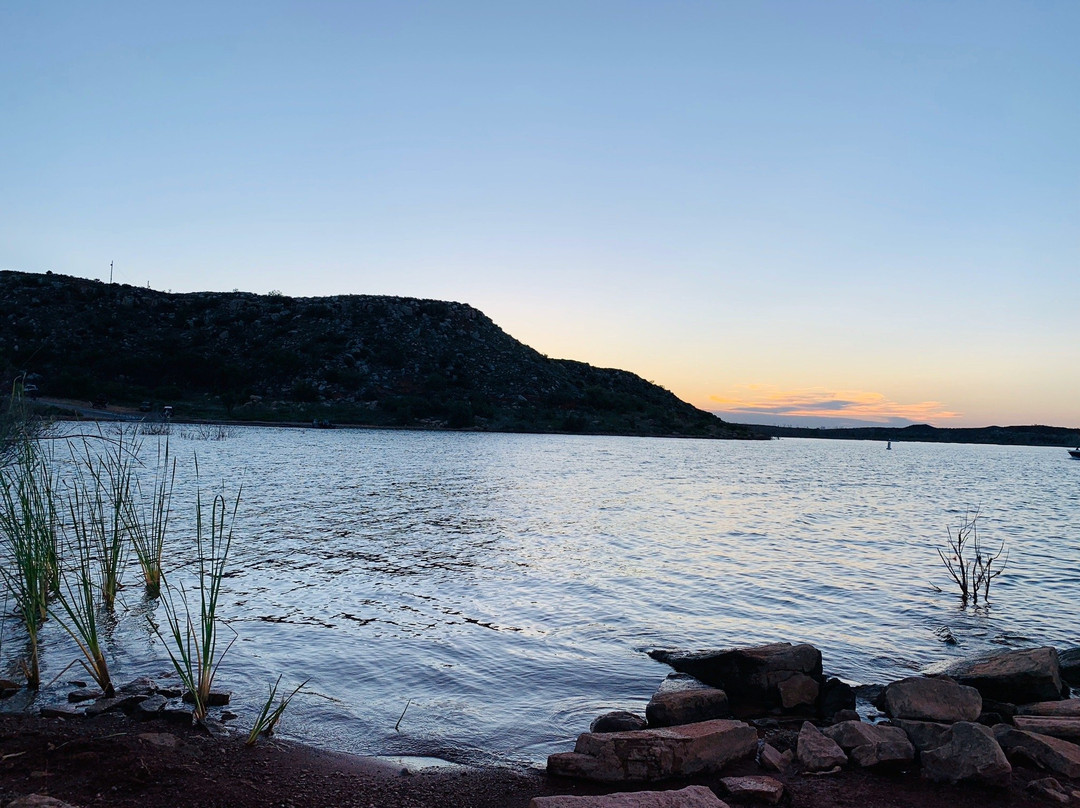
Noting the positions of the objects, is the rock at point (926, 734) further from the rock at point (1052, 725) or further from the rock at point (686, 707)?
the rock at point (686, 707)

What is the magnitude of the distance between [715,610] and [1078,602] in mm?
6821

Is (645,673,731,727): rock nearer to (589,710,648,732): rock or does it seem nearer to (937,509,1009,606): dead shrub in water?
(589,710,648,732): rock

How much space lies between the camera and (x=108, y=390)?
2463 inches

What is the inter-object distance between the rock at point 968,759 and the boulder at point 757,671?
5.23ft

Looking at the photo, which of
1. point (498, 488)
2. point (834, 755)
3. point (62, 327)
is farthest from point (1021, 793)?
point (62, 327)

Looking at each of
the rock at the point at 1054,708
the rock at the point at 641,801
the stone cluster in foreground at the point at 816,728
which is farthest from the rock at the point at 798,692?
the rock at the point at 641,801

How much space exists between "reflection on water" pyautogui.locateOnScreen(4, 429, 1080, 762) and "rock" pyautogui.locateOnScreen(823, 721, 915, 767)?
6.36 ft

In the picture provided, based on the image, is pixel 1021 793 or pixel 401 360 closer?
pixel 1021 793

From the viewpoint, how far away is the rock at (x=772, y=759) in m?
5.38

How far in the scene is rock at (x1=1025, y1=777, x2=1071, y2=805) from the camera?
478 centimetres

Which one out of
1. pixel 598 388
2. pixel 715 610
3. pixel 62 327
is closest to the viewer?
pixel 715 610

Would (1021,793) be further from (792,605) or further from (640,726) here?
(792,605)

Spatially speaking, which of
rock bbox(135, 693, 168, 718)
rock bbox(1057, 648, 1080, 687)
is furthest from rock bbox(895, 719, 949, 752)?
rock bbox(135, 693, 168, 718)

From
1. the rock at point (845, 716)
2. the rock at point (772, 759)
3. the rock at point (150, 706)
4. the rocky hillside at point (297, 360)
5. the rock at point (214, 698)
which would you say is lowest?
the rock at point (214, 698)
